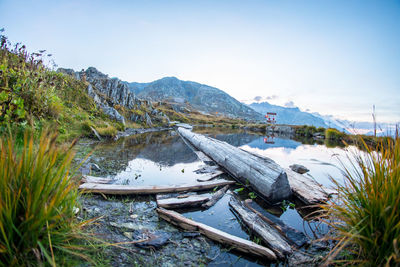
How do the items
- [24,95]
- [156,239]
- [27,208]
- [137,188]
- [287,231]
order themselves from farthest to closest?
[24,95] → [137,188] → [287,231] → [156,239] → [27,208]

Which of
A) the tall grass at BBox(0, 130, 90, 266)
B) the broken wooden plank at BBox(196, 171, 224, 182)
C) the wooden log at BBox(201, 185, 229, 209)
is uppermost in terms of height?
A: the tall grass at BBox(0, 130, 90, 266)

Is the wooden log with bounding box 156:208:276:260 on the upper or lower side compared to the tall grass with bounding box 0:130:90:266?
lower

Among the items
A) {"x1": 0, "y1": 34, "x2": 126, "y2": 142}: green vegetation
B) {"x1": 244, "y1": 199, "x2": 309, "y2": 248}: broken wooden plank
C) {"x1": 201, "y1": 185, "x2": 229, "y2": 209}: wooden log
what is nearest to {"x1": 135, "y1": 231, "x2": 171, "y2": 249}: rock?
{"x1": 201, "y1": 185, "x2": 229, "y2": 209}: wooden log

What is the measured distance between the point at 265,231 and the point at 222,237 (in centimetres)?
93

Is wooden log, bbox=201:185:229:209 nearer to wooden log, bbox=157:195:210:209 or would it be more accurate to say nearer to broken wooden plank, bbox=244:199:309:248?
wooden log, bbox=157:195:210:209

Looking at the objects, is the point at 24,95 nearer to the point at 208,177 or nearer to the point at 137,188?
the point at 137,188

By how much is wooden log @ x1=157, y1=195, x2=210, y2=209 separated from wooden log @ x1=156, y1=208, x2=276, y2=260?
1.35 ft

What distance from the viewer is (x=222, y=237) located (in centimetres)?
335

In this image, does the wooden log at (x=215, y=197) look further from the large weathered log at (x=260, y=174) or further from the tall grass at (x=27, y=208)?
the tall grass at (x=27, y=208)

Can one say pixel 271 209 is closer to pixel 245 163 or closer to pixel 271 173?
Result: pixel 271 173

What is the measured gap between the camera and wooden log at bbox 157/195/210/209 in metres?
4.59

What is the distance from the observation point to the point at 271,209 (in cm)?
495

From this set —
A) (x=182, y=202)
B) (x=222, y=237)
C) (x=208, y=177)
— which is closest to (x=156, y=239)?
(x=222, y=237)

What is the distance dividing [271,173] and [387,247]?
329cm
